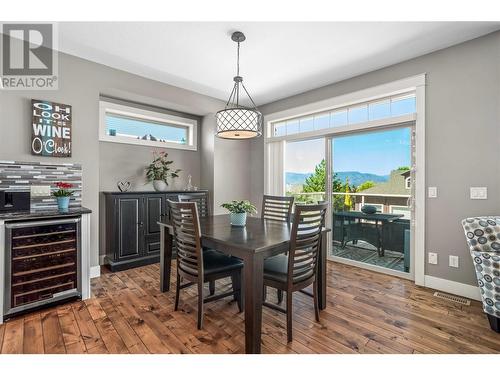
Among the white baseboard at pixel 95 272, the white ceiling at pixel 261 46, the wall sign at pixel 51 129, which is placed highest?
the white ceiling at pixel 261 46

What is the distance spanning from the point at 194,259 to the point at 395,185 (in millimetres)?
2736

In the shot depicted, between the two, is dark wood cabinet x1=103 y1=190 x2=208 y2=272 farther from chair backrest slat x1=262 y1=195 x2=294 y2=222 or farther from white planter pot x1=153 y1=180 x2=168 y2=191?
chair backrest slat x1=262 y1=195 x2=294 y2=222

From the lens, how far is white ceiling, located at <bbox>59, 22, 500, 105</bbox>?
2.47m

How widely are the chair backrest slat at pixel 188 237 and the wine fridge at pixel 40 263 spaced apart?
44.7 inches

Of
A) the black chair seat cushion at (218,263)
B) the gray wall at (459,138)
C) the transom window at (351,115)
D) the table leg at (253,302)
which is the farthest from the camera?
the transom window at (351,115)

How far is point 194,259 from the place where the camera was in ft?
6.96

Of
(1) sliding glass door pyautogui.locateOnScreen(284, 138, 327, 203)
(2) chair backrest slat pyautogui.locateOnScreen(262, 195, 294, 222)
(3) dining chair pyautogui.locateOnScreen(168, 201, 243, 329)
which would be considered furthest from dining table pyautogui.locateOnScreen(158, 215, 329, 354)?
(1) sliding glass door pyautogui.locateOnScreen(284, 138, 327, 203)

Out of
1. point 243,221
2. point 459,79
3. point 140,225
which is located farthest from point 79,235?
point 459,79

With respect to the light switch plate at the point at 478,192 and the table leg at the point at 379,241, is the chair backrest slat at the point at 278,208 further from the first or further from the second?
the light switch plate at the point at 478,192

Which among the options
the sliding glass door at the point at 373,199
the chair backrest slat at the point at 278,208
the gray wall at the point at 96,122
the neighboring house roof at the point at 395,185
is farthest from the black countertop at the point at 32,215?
the neighboring house roof at the point at 395,185

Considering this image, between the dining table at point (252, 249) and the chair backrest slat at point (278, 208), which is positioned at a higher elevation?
the chair backrest slat at point (278, 208)

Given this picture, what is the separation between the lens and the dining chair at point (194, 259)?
2.05 metres

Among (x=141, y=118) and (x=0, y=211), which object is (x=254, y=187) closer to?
(x=141, y=118)

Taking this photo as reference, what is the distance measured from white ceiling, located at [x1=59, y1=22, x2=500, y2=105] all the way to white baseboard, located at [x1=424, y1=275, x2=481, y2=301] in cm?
257
